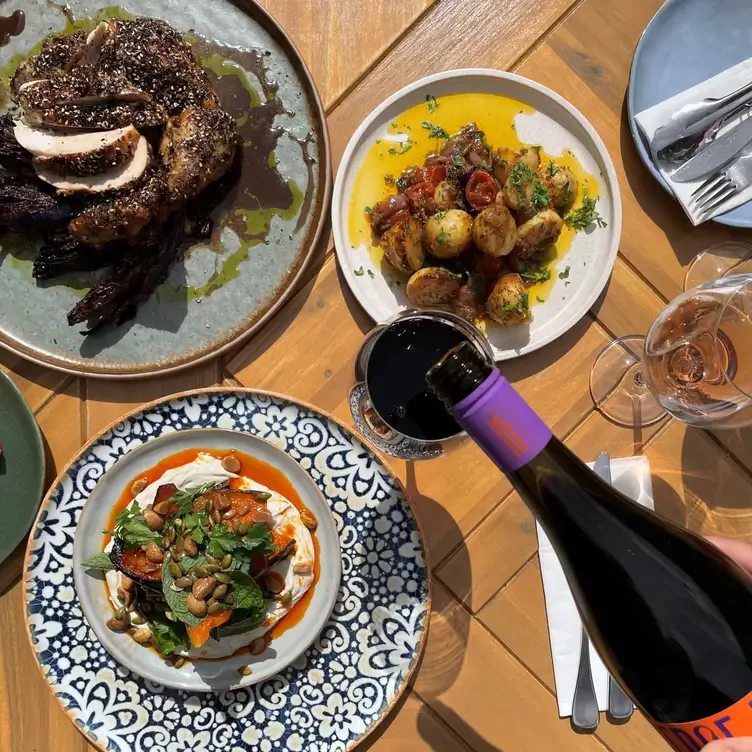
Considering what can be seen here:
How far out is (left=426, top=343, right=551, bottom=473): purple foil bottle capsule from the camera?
36.2 inches

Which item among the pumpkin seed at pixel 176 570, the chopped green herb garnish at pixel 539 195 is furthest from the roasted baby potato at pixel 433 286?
the pumpkin seed at pixel 176 570

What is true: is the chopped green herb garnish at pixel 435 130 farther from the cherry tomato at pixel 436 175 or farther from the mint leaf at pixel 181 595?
the mint leaf at pixel 181 595

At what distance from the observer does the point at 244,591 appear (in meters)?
1.45

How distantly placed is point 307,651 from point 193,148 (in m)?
1.32

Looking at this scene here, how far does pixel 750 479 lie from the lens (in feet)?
5.64

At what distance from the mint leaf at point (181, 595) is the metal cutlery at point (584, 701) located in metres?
0.98

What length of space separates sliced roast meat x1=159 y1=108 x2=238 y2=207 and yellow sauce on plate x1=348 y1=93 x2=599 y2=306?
0.36m

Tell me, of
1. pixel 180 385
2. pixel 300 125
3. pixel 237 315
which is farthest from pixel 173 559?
pixel 300 125

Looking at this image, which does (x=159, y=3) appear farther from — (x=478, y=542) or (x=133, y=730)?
(x=133, y=730)

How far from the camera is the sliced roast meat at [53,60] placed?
160 cm

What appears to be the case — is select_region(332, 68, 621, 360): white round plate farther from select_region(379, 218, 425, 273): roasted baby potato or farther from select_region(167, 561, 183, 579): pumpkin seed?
select_region(167, 561, 183, 579): pumpkin seed

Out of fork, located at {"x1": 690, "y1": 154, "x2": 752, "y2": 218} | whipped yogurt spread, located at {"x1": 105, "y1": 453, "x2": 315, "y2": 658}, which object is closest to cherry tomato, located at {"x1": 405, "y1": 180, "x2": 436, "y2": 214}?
fork, located at {"x1": 690, "y1": 154, "x2": 752, "y2": 218}

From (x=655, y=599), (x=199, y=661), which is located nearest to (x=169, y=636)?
(x=199, y=661)

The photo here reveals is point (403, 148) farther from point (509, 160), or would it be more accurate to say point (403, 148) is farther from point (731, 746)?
point (731, 746)
